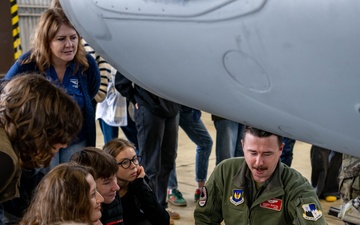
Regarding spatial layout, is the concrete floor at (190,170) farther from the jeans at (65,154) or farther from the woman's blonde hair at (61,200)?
the woman's blonde hair at (61,200)

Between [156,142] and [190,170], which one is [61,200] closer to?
[156,142]

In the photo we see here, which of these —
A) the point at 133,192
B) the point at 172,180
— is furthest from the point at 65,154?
the point at 172,180

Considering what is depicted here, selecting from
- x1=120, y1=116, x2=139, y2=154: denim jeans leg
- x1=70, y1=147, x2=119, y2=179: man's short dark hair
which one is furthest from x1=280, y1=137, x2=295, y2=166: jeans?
x1=70, y1=147, x2=119, y2=179: man's short dark hair

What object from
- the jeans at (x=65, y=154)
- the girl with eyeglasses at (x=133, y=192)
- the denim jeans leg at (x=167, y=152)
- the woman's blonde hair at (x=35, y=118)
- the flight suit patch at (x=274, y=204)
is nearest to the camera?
the woman's blonde hair at (x=35, y=118)

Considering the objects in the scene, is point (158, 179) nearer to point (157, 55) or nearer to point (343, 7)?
point (157, 55)

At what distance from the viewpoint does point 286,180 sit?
2572mm

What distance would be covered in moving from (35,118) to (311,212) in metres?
1.23

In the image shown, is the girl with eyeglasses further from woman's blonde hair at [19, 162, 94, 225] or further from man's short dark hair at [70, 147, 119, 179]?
woman's blonde hair at [19, 162, 94, 225]

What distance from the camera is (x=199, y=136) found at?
14.4ft

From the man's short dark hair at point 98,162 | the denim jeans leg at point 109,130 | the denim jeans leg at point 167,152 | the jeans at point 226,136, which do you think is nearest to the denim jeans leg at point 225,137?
the jeans at point 226,136

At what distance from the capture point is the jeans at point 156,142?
144 inches

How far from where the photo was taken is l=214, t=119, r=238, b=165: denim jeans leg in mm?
4375

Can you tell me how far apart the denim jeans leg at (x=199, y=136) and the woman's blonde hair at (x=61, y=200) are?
87.1 inches

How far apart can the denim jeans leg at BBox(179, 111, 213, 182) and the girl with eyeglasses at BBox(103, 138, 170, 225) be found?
1.39 metres
